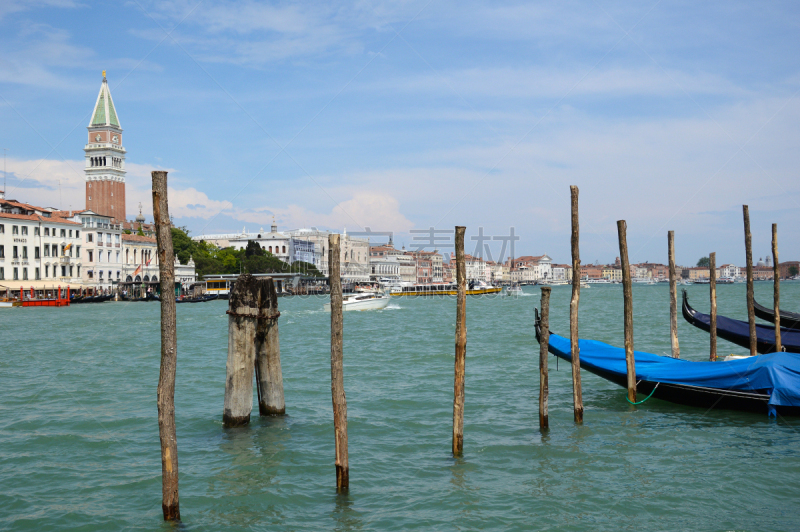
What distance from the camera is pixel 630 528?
14.0 feet

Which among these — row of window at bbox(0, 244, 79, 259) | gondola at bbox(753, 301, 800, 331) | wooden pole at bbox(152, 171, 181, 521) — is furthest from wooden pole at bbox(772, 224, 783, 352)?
row of window at bbox(0, 244, 79, 259)

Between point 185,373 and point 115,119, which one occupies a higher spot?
point 115,119

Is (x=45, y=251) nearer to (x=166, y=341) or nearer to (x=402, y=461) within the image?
(x=402, y=461)

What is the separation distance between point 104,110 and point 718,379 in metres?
71.1

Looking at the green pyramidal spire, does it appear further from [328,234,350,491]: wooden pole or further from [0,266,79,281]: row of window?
[328,234,350,491]: wooden pole

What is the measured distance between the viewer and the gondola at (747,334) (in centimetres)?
1016

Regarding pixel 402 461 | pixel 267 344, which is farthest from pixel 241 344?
pixel 402 461

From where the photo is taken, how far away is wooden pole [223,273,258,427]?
5.99 meters

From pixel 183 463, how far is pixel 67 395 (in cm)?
431

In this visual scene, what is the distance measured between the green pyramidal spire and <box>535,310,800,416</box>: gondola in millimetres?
68599

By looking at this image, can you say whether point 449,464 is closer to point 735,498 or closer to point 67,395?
point 735,498

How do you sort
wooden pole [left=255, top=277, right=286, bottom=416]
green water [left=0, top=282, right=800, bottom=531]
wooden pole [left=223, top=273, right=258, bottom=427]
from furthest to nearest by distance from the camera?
1. wooden pole [left=255, top=277, right=286, bottom=416]
2. wooden pole [left=223, top=273, right=258, bottom=427]
3. green water [left=0, top=282, right=800, bottom=531]

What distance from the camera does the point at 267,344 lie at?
633cm

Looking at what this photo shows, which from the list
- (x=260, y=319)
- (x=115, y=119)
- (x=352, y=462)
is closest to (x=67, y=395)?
(x=260, y=319)
